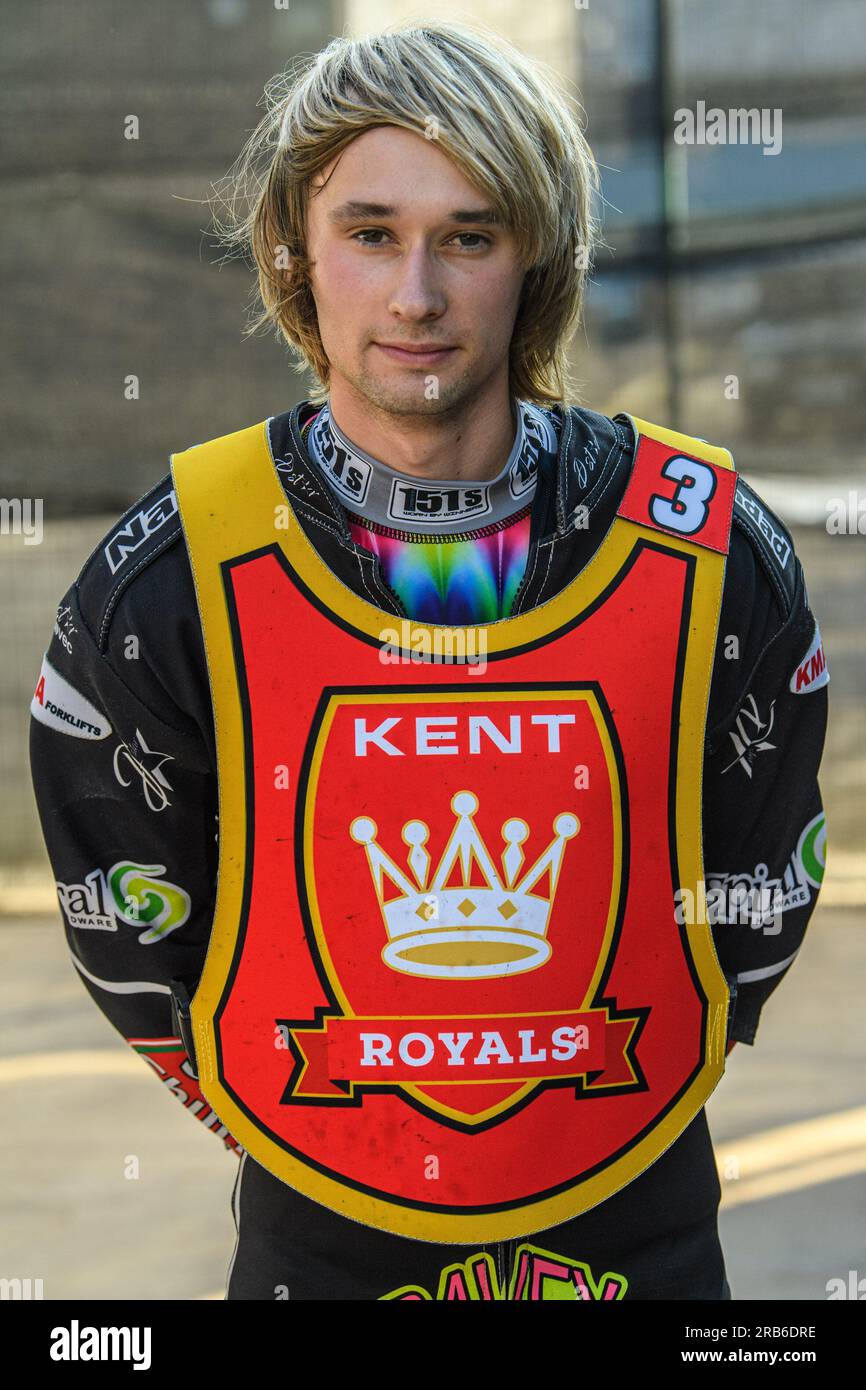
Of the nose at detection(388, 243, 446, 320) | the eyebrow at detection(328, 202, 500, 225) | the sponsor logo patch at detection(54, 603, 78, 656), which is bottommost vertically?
the sponsor logo patch at detection(54, 603, 78, 656)

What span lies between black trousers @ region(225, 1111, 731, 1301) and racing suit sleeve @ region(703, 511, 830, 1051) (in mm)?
172

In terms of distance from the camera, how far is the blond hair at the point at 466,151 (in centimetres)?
120

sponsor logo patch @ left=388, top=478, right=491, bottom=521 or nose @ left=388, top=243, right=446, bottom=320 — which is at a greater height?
nose @ left=388, top=243, right=446, bottom=320

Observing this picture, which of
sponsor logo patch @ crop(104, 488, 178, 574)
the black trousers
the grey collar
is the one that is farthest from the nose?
the black trousers

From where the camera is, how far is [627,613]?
123cm

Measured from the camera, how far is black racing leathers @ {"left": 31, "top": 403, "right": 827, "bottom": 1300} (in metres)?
1.21

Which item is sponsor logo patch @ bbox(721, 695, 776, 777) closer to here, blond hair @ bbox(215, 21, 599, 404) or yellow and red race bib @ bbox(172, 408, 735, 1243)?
yellow and red race bib @ bbox(172, 408, 735, 1243)

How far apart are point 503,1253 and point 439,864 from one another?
1.01 ft

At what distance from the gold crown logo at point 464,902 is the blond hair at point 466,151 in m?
0.42

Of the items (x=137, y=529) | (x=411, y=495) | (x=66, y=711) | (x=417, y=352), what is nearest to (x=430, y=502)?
(x=411, y=495)

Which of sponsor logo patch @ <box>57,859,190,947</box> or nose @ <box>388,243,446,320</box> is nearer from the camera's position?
nose @ <box>388,243,446,320</box>

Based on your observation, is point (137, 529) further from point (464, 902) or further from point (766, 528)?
point (766, 528)

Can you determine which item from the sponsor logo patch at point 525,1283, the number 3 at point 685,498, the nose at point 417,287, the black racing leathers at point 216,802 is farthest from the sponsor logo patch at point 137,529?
the sponsor logo patch at point 525,1283

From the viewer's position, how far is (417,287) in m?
1.17
